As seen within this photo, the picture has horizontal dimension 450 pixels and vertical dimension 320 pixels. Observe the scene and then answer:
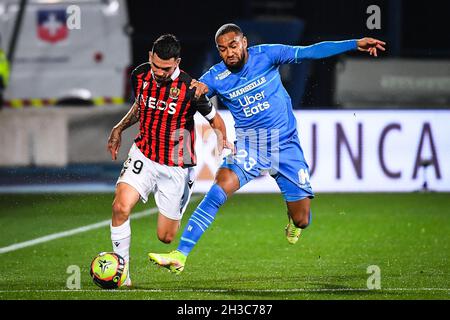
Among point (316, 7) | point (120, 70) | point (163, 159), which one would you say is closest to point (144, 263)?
point (163, 159)

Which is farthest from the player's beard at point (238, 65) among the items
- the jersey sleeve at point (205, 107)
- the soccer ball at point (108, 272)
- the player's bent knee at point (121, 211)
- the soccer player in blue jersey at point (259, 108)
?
the soccer ball at point (108, 272)

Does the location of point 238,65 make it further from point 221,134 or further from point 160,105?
point 160,105

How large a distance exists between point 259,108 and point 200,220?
47.0 inches

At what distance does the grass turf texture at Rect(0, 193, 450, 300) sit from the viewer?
338 inches

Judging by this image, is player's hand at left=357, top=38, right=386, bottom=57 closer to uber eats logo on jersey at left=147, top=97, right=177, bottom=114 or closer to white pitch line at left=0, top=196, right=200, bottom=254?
uber eats logo on jersey at left=147, top=97, right=177, bottom=114

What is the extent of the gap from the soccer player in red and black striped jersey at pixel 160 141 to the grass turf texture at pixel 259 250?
2.06ft

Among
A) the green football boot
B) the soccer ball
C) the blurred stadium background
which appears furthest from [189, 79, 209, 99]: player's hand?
the blurred stadium background

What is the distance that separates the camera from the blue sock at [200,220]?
8.67 metres

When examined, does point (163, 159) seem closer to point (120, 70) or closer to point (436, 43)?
point (120, 70)

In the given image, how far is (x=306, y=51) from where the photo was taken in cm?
933

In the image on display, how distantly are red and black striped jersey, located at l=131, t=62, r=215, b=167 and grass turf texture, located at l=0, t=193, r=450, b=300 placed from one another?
987mm

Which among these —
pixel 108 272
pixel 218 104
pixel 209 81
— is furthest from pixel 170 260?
pixel 218 104

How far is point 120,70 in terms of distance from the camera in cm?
2006
